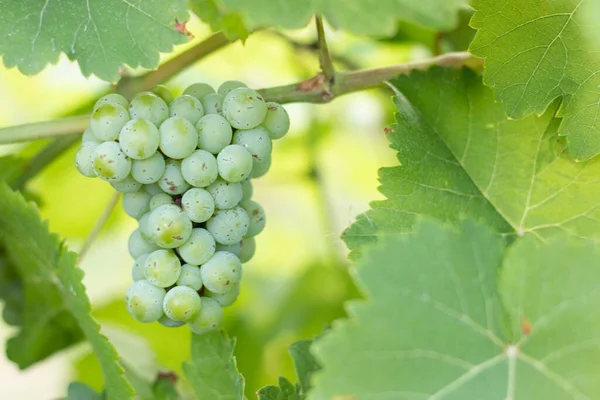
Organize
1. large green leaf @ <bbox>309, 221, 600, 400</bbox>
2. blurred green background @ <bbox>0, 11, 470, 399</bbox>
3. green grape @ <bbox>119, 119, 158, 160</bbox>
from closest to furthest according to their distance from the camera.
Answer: large green leaf @ <bbox>309, 221, 600, 400</bbox>
green grape @ <bbox>119, 119, 158, 160</bbox>
blurred green background @ <bbox>0, 11, 470, 399</bbox>

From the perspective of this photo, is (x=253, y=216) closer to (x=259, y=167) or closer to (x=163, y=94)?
(x=259, y=167)

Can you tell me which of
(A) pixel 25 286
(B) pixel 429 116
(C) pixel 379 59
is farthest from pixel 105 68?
(C) pixel 379 59

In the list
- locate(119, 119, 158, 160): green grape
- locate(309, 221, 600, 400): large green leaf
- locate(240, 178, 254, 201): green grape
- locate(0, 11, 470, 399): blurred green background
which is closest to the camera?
locate(309, 221, 600, 400): large green leaf

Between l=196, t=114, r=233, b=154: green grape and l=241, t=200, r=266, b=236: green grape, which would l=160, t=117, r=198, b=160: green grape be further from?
l=241, t=200, r=266, b=236: green grape

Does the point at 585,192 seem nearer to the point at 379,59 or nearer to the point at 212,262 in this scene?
the point at 212,262

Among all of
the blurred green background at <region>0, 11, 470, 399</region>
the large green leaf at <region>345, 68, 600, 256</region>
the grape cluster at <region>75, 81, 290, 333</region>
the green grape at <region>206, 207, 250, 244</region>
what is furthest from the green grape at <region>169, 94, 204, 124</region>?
the blurred green background at <region>0, 11, 470, 399</region>

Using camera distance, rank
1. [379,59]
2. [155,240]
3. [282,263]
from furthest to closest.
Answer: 1. [282,263]
2. [379,59]
3. [155,240]
